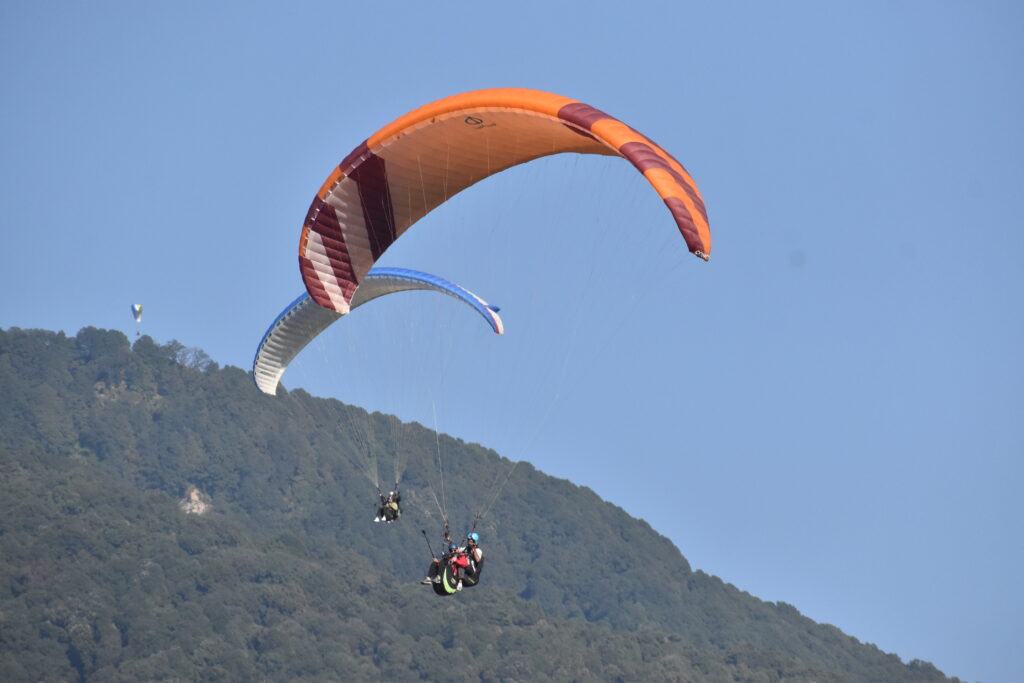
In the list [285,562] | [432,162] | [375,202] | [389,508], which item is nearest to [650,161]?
[432,162]

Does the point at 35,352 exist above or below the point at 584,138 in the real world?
above

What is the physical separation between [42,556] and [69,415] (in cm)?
3281

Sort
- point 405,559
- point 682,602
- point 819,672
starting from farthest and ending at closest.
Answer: point 682,602 → point 405,559 → point 819,672

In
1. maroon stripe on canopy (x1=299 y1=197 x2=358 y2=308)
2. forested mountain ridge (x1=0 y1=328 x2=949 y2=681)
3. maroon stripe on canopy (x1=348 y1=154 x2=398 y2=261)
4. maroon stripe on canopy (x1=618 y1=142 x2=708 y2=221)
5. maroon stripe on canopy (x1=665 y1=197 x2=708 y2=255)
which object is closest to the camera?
maroon stripe on canopy (x1=665 y1=197 x2=708 y2=255)

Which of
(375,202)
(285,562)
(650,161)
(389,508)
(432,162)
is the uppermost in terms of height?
(285,562)

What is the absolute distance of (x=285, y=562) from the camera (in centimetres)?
9200

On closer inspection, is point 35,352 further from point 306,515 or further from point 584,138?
point 584,138

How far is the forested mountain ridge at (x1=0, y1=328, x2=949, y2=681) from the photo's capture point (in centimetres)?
8119

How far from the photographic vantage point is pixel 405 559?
109 meters

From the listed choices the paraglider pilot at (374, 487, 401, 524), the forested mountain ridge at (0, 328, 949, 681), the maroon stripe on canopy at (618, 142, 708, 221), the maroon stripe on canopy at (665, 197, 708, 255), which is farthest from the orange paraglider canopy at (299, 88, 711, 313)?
the forested mountain ridge at (0, 328, 949, 681)

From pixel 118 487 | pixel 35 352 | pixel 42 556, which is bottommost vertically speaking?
pixel 42 556

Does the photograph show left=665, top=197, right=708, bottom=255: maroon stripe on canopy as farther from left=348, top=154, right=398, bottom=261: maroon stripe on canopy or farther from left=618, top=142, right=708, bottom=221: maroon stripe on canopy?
left=348, top=154, right=398, bottom=261: maroon stripe on canopy

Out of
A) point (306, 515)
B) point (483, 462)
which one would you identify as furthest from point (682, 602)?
point (306, 515)

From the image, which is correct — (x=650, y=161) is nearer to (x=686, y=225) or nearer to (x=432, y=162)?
(x=686, y=225)
